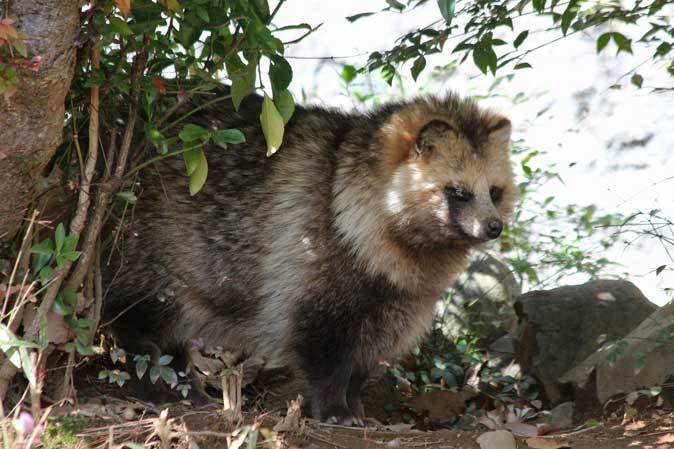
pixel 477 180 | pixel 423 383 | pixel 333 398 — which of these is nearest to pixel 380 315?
pixel 333 398

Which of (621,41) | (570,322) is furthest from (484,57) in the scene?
(570,322)

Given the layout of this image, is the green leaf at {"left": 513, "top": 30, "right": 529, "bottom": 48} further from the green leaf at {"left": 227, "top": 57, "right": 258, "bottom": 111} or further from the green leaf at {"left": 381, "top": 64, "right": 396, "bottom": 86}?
the green leaf at {"left": 227, "top": 57, "right": 258, "bottom": 111}

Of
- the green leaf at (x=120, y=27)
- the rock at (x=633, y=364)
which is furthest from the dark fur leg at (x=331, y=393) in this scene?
the green leaf at (x=120, y=27)

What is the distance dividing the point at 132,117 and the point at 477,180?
1.78 meters

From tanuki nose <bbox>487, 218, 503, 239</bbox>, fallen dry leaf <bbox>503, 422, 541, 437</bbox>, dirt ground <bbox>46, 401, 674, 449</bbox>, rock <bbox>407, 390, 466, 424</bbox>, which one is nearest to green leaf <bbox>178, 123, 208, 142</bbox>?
dirt ground <bbox>46, 401, 674, 449</bbox>

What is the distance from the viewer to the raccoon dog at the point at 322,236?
463 centimetres

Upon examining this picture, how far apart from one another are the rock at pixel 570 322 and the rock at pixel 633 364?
408mm

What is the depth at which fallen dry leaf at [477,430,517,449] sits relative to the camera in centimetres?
412

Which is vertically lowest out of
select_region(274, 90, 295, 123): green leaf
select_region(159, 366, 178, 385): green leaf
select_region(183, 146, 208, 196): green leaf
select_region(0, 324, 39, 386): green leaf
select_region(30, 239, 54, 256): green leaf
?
select_region(159, 366, 178, 385): green leaf

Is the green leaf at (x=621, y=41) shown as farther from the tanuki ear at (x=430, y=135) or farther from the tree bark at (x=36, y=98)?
the tree bark at (x=36, y=98)

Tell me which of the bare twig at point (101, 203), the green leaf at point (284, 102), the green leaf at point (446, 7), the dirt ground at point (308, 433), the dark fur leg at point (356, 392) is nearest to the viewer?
the green leaf at point (446, 7)

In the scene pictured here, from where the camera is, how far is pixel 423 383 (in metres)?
5.99

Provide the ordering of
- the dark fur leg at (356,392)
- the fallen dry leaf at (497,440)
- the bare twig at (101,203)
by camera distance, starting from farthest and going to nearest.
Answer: the dark fur leg at (356,392), the fallen dry leaf at (497,440), the bare twig at (101,203)

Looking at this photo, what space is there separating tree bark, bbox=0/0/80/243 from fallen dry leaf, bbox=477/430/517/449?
2.34 m
